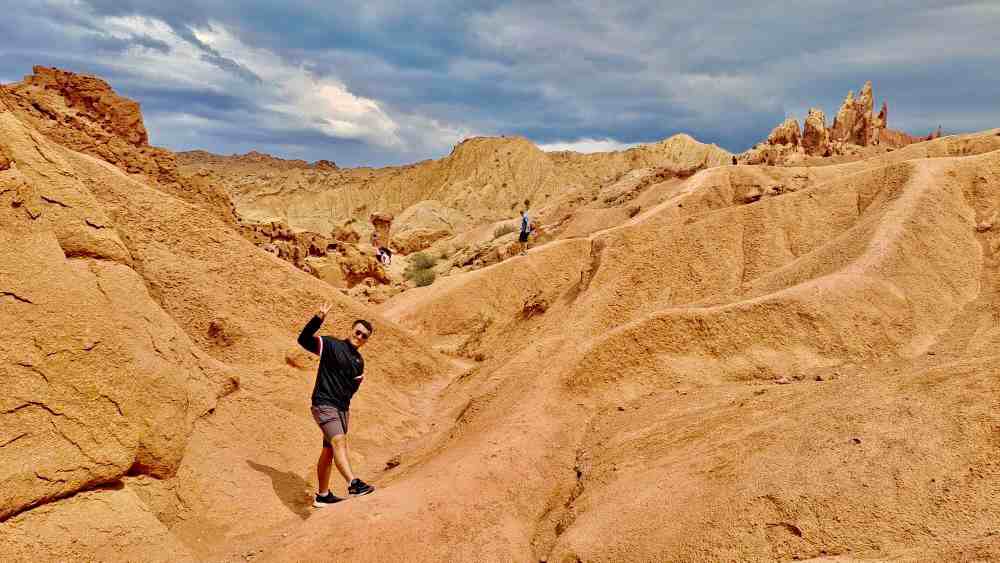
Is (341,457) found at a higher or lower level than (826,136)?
lower

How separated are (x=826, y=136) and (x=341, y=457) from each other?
111ft

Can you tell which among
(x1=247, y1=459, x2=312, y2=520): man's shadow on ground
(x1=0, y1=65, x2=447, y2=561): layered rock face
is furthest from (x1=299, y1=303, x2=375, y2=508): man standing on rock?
(x1=0, y1=65, x2=447, y2=561): layered rock face

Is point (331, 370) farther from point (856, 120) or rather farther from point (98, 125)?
point (856, 120)

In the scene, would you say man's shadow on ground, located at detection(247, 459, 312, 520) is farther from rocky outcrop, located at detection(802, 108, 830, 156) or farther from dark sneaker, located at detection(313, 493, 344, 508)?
rocky outcrop, located at detection(802, 108, 830, 156)

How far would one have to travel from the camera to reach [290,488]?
5.59 meters

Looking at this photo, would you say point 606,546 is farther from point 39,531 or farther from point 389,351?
point 389,351

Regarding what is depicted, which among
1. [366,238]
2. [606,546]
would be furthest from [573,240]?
[366,238]

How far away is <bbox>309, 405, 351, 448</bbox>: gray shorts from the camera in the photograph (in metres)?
4.84

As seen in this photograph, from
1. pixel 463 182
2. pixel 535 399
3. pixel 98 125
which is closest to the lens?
pixel 535 399

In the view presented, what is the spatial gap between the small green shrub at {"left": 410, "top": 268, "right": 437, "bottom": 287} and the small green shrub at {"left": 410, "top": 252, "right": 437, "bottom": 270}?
1.40 meters

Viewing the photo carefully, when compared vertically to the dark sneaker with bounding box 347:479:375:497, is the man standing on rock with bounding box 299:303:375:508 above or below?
above

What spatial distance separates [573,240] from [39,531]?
15129 millimetres

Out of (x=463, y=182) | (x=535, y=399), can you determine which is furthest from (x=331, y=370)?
(x=463, y=182)

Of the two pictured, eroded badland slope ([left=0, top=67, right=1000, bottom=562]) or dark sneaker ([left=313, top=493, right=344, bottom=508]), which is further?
dark sneaker ([left=313, top=493, right=344, bottom=508])
